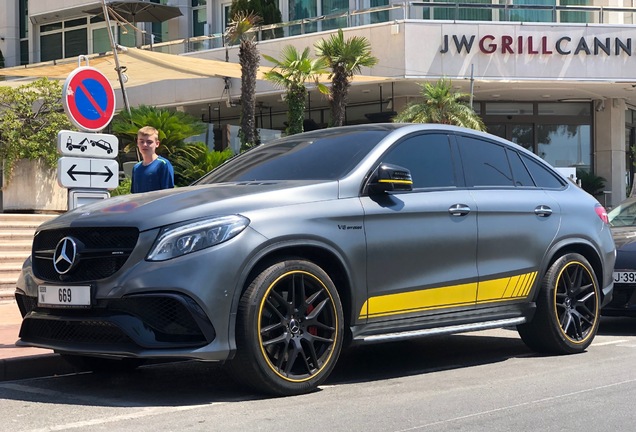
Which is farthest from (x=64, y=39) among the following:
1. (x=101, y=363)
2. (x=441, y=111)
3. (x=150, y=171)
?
(x=101, y=363)

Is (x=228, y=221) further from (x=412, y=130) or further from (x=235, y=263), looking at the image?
(x=412, y=130)

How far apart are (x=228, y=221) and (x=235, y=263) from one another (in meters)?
0.26

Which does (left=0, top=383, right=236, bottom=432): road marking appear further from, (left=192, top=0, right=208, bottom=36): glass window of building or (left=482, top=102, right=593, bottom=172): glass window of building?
(left=192, top=0, right=208, bottom=36): glass window of building

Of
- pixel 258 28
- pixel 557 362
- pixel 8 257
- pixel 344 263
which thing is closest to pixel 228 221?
pixel 344 263

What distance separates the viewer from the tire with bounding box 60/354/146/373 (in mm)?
6777

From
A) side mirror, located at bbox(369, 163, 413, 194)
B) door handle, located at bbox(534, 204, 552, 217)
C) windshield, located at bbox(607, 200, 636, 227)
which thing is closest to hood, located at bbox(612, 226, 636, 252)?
windshield, located at bbox(607, 200, 636, 227)

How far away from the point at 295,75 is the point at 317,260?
2016cm

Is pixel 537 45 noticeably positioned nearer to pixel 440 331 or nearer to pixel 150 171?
pixel 150 171

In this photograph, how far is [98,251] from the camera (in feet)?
18.5

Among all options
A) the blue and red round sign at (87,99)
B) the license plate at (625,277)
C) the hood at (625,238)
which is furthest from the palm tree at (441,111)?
the blue and red round sign at (87,99)

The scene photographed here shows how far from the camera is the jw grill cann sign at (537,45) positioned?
97.0 ft

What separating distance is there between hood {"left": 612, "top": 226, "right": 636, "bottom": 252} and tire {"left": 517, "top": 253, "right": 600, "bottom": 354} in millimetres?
1768

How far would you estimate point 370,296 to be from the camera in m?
6.23

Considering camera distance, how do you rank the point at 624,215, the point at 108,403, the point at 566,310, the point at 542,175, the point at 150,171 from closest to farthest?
the point at 108,403 < the point at 566,310 < the point at 542,175 < the point at 150,171 < the point at 624,215
